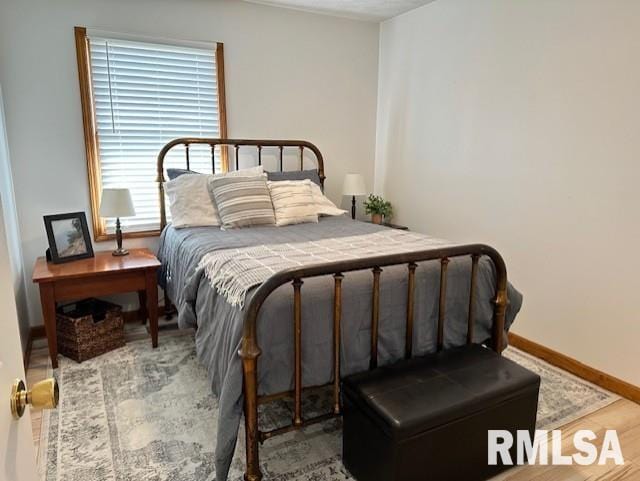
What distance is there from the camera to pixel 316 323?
165cm

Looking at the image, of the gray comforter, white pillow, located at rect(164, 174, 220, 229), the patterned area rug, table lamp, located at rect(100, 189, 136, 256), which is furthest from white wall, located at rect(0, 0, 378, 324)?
the gray comforter

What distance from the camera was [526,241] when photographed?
284cm

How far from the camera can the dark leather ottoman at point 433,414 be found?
4.86 feet

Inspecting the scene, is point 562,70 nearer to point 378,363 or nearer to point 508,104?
point 508,104

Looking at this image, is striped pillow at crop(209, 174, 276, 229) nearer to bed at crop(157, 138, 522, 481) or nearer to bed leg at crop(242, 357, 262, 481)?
bed at crop(157, 138, 522, 481)

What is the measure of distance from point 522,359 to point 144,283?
2495 millimetres

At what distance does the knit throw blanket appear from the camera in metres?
1.76

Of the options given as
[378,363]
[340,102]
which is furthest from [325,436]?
[340,102]

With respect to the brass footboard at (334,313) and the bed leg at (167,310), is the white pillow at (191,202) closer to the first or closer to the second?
the bed leg at (167,310)

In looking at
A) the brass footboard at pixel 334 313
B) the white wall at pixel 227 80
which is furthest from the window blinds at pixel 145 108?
the brass footboard at pixel 334 313

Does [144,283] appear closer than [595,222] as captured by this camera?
No

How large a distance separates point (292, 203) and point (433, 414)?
1.91 metres

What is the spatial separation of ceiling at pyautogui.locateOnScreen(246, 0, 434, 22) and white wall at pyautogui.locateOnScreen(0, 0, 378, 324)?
0.09m

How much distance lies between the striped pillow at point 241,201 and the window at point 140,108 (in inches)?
22.3
